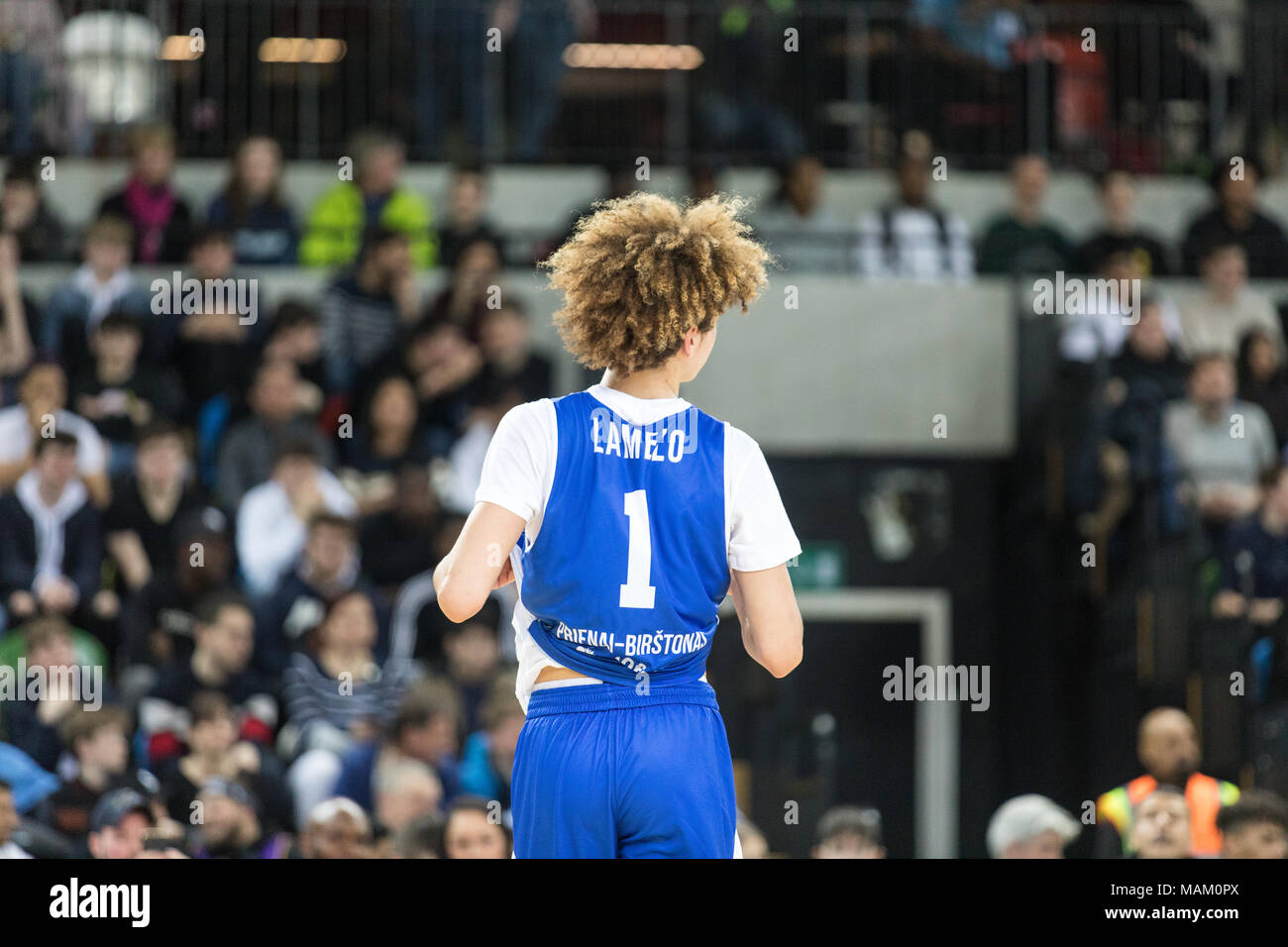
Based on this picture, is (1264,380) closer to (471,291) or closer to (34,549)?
(471,291)

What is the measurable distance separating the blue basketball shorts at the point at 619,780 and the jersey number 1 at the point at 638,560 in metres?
0.15

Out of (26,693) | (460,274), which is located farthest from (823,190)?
(26,693)

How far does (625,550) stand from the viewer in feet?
10.5

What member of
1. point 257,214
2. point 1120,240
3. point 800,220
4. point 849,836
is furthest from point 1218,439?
point 257,214

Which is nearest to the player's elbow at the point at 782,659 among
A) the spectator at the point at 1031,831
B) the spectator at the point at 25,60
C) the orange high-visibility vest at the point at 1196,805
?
the spectator at the point at 1031,831

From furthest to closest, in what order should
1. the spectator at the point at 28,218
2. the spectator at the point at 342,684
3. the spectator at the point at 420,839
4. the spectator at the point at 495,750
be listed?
the spectator at the point at 28,218
the spectator at the point at 342,684
the spectator at the point at 495,750
the spectator at the point at 420,839

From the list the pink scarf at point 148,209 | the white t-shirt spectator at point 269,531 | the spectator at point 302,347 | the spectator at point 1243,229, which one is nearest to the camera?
the white t-shirt spectator at point 269,531

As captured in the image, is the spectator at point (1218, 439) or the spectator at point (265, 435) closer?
the spectator at point (265, 435)

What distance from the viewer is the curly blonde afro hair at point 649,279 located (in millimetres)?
3301

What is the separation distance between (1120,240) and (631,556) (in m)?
7.27

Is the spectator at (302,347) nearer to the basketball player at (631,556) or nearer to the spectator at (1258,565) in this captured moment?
the spectator at (1258,565)

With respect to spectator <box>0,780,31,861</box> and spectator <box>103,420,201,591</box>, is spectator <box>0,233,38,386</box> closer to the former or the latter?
spectator <box>103,420,201,591</box>

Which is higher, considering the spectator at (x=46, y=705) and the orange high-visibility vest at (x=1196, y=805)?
the spectator at (x=46, y=705)

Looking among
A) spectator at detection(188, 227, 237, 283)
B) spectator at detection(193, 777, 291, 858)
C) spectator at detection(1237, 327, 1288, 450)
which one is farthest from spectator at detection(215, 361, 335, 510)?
spectator at detection(1237, 327, 1288, 450)
